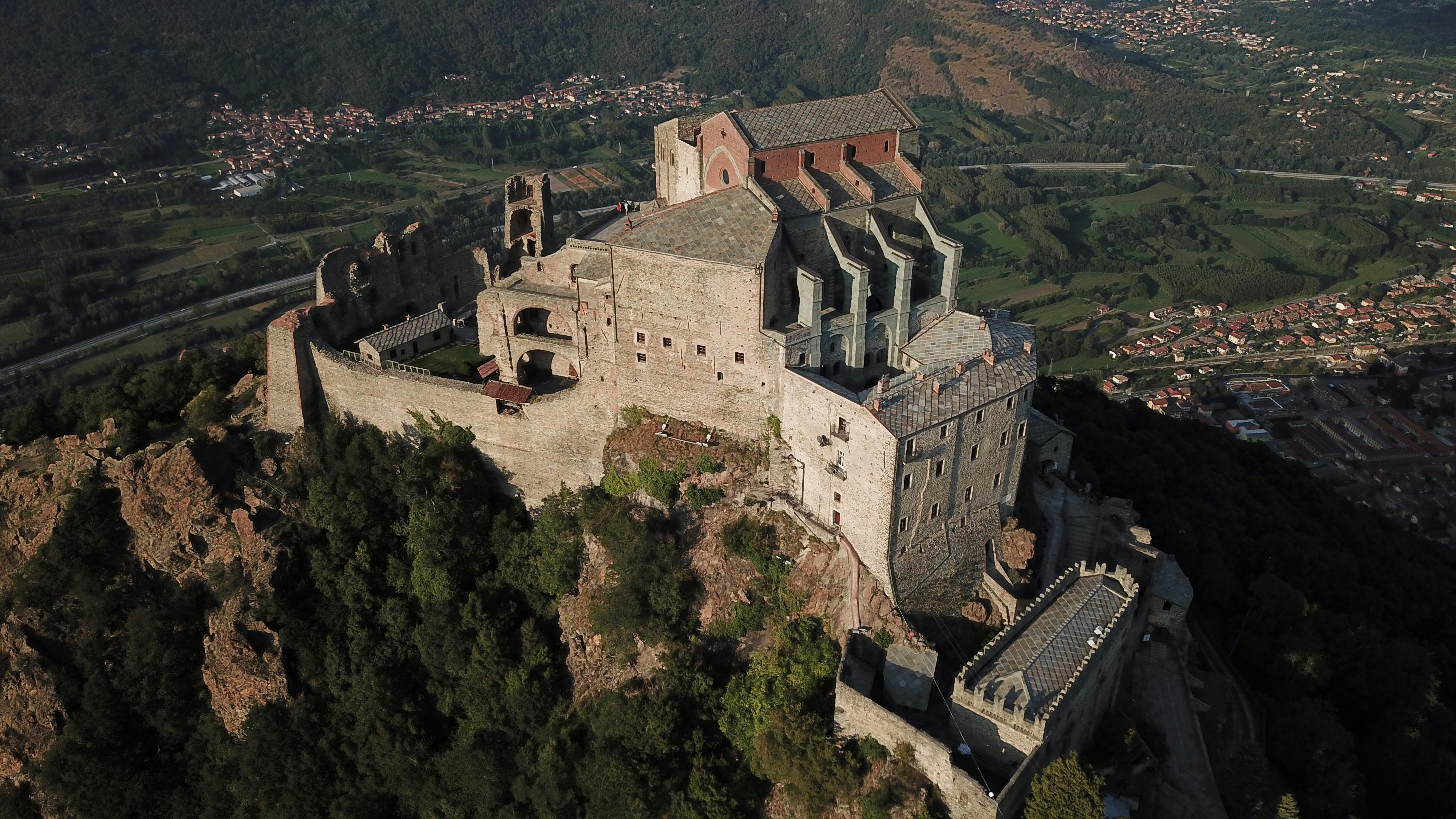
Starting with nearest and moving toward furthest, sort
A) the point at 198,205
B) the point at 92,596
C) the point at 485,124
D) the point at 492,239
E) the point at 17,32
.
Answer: the point at 92,596, the point at 492,239, the point at 198,205, the point at 17,32, the point at 485,124

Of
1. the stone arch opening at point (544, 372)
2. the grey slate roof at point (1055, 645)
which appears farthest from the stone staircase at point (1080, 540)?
the stone arch opening at point (544, 372)

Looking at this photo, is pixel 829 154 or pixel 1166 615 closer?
pixel 1166 615

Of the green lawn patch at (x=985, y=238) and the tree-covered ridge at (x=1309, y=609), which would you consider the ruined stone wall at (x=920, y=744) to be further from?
the green lawn patch at (x=985, y=238)

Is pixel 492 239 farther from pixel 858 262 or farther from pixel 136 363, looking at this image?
pixel 858 262

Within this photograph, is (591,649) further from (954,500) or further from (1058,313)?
(1058,313)

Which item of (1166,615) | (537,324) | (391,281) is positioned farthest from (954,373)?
(391,281)

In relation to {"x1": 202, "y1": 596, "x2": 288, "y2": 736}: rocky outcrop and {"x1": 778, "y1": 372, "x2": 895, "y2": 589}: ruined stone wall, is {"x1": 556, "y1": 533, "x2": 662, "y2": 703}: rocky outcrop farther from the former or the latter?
{"x1": 202, "y1": 596, "x2": 288, "y2": 736}: rocky outcrop

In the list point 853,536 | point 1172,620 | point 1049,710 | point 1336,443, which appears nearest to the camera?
point 1049,710

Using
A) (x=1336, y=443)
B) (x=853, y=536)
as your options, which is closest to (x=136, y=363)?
(x=853, y=536)
